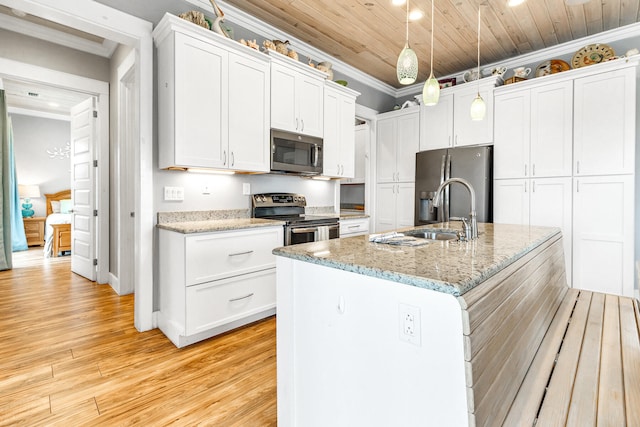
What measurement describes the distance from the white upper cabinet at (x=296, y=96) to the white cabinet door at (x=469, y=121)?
1688mm

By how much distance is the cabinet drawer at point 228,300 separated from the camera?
7.41 ft

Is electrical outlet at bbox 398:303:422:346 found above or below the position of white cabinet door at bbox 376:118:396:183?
below

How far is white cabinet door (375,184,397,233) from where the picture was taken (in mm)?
4527

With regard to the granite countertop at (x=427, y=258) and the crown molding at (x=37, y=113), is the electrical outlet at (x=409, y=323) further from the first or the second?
the crown molding at (x=37, y=113)

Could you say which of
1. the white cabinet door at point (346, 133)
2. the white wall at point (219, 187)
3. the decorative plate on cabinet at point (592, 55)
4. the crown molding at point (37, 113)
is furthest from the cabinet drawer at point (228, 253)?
the crown molding at point (37, 113)

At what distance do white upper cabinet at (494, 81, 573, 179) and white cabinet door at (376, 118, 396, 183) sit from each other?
133 cm

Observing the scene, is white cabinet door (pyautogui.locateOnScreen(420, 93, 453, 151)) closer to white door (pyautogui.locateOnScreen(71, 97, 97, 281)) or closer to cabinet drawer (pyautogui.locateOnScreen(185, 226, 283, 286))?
cabinet drawer (pyautogui.locateOnScreen(185, 226, 283, 286))

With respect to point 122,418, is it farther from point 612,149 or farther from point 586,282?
point 612,149

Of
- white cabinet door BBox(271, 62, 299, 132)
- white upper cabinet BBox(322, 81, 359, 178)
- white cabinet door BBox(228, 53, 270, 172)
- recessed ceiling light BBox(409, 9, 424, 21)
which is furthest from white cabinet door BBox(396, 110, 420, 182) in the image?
white cabinet door BBox(228, 53, 270, 172)

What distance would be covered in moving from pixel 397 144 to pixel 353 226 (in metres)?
1.58

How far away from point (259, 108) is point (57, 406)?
245cm

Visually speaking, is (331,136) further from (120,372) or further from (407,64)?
(120,372)

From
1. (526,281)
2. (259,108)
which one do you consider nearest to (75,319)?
(259,108)

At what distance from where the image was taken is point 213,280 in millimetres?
2346
